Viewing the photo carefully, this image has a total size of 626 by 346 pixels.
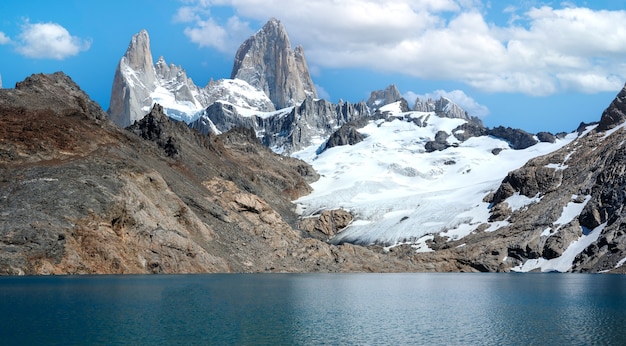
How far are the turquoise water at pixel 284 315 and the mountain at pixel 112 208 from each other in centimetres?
943

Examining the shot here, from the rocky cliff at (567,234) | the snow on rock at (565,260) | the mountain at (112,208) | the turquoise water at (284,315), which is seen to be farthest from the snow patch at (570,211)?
the turquoise water at (284,315)

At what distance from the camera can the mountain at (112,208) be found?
9362cm

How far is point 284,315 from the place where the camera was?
59656 millimetres

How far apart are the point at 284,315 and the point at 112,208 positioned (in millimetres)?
53906

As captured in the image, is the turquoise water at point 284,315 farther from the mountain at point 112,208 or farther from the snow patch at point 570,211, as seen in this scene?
the snow patch at point 570,211

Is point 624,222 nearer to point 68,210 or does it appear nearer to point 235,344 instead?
point 68,210

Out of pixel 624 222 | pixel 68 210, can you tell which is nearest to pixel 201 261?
pixel 68 210

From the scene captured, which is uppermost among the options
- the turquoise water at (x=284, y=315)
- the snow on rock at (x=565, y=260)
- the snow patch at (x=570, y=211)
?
the snow patch at (x=570, y=211)

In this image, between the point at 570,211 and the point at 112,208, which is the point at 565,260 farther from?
the point at 112,208

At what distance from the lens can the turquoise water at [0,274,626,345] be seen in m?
46.8

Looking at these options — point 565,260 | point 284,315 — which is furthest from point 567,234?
point 284,315

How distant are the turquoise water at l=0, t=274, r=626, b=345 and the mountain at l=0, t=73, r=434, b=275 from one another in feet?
30.9

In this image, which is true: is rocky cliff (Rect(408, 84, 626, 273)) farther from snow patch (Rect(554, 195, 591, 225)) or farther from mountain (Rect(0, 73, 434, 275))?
mountain (Rect(0, 73, 434, 275))

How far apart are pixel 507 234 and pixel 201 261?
104 m
